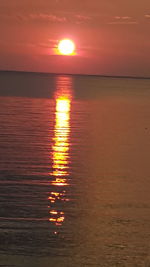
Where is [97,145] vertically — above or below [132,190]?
above

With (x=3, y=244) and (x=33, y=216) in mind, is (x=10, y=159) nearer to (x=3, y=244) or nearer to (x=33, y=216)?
(x=33, y=216)

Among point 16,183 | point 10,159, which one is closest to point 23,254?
point 16,183

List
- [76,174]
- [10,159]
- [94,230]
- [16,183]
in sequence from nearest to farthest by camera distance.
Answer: [94,230], [16,183], [76,174], [10,159]

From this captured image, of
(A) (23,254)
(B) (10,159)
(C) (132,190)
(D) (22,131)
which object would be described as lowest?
(A) (23,254)

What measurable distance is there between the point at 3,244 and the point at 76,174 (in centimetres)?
600

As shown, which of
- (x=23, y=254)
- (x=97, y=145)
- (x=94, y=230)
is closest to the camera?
(x=23, y=254)

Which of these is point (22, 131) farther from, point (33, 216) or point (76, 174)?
point (33, 216)

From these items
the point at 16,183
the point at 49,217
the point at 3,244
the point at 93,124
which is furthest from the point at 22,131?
the point at 3,244

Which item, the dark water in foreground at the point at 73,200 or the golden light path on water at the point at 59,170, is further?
the golden light path on water at the point at 59,170

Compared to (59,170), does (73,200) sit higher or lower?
lower

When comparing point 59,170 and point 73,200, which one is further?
point 59,170

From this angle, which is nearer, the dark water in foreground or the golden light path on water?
the dark water in foreground

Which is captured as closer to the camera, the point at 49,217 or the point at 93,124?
the point at 49,217

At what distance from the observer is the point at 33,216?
10.4 m
